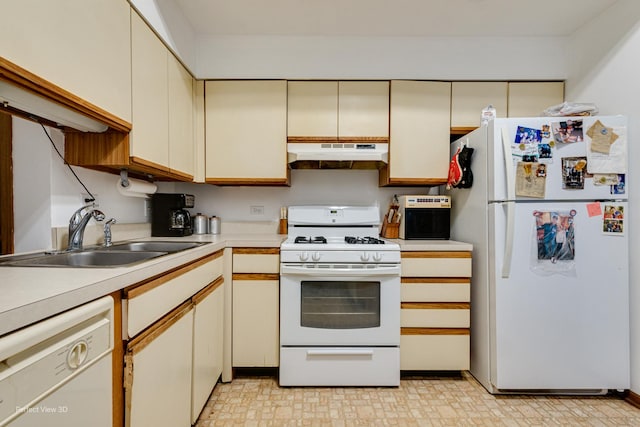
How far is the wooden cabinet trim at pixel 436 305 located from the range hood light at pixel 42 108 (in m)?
1.93

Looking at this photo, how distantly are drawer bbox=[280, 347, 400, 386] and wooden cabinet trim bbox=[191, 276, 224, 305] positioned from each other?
2.01 feet

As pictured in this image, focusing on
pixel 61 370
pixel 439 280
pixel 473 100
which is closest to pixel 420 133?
pixel 473 100

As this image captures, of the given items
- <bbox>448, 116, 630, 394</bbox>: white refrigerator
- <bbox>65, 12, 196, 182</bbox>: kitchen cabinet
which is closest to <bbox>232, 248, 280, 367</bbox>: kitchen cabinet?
<bbox>65, 12, 196, 182</bbox>: kitchen cabinet

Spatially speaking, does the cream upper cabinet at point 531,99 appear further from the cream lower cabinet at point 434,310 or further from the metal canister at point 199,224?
the metal canister at point 199,224

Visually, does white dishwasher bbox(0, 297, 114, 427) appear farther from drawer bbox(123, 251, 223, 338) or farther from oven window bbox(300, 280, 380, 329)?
oven window bbox(300, 280, 380, 329)

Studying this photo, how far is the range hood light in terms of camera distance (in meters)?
0.98

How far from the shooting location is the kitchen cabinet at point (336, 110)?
227cm

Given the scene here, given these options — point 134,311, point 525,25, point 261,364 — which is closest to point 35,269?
point 134,311

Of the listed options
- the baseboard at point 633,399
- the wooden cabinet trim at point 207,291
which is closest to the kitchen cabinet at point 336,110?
the wooden cabinet trim at point 207,291

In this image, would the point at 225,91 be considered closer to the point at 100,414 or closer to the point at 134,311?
the point at 134,311

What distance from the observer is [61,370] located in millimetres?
668

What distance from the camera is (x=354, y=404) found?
176 centimetres

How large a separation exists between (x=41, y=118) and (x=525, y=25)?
291 centimetres

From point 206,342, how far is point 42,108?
1253 mm
